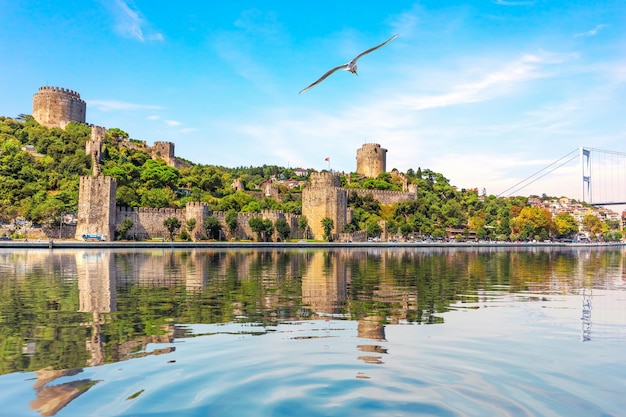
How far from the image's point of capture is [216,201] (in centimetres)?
6225

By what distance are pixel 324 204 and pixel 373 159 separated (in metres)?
38.3

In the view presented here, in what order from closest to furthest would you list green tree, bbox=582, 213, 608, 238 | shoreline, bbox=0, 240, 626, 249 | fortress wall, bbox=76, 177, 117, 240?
shoreline, bbox=0, 240, 626, 249, fortress wall, bbox=76, 177, 117, 240, green tree, bbox=582, 213, 608, 238

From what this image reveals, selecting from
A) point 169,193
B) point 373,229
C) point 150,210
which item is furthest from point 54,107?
point 373,229

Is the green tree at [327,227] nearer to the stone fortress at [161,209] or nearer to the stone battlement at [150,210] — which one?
the stone fortress at [161,209]

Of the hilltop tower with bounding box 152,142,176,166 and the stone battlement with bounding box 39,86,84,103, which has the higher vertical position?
the stone battlement with bounding box 39,86,84,103

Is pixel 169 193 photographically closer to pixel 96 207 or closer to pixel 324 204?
pixel 96 207

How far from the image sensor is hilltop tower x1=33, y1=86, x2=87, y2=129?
7425 centimetres

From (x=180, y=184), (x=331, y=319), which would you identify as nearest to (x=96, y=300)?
(x=331, y=319)

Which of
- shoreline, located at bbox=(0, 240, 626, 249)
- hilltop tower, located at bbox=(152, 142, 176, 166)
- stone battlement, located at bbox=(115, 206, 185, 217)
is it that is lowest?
shoreline, located at bbox=(0, 240, 626, 249)

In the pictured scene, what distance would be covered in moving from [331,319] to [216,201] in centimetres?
5417

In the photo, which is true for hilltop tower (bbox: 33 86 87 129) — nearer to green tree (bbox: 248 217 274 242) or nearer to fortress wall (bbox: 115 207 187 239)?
fortress wall (bbox: 115 207 187 239)

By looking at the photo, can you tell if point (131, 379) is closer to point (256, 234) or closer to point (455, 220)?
point (256, 234)

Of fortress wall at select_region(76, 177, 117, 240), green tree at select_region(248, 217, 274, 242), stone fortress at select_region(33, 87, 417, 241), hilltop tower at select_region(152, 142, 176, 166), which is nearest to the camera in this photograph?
fortress wall at select_region(76, 177, 117, 240)

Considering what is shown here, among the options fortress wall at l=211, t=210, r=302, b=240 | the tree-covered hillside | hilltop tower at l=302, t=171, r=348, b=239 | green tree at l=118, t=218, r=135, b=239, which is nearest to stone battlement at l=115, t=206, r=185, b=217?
green tree at l=118, t=218, r=135, b=239
